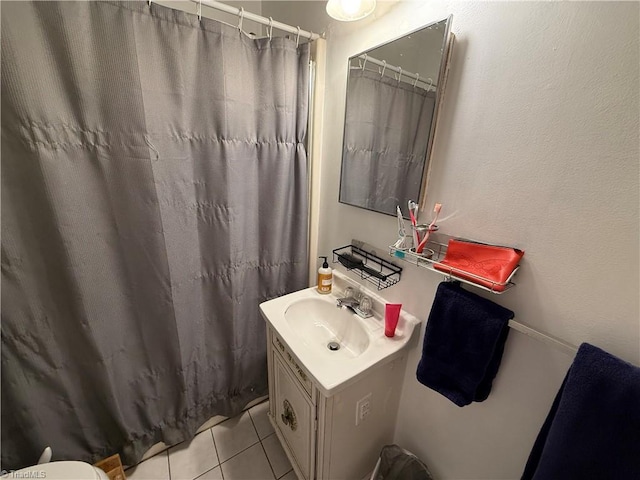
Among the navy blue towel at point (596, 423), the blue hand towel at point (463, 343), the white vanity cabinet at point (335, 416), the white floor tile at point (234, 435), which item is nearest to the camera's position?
the navy blue towel at point (596, 423)

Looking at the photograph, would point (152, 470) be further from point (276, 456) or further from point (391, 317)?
point (391, 317)

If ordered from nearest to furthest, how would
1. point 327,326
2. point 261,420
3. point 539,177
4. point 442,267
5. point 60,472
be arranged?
point 539,177
point 442,267
point 60,472
point 327,326
point 261,420

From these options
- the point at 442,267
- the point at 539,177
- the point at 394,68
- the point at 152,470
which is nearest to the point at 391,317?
the point at 442,267

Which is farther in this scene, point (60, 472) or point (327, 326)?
point (327, 326)

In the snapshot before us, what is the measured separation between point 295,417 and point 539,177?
124cm

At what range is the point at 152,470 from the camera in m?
1.28

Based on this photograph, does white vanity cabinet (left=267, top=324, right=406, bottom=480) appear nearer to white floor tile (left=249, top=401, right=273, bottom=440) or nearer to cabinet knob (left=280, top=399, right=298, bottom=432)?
cabinet knob (left=280, top=399, right=298, bottom=432)

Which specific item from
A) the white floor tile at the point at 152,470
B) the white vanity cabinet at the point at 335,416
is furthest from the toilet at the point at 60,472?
the white vanity cabinet at the point at 335,416

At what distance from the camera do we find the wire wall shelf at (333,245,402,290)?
1.02 m

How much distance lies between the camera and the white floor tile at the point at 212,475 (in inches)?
49.0

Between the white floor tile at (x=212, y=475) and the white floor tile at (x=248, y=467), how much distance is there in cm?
2

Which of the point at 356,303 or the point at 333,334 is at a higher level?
the point at 356,303

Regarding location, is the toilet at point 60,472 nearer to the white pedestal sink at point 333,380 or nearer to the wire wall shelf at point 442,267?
the white pedestal sink at point 333,380

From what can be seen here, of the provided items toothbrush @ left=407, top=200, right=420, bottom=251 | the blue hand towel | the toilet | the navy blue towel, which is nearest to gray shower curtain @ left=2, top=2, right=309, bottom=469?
the toilet
